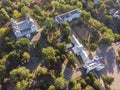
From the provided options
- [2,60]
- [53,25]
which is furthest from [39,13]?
[2,60]

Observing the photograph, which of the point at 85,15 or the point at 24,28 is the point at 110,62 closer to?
the point at 85,15

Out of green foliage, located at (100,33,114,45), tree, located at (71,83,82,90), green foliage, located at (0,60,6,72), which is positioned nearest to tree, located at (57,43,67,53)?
tree, located at (71,83,82,90)

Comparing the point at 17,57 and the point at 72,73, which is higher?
the point at 17,57

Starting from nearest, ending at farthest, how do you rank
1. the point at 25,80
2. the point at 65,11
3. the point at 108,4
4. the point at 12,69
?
the point at 25,80 < the point at 12,69 < the point at 65,11 < the point at 108,4

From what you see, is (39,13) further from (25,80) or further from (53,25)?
(25,80)

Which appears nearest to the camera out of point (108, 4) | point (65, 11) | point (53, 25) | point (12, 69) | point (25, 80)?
point (25, 80)

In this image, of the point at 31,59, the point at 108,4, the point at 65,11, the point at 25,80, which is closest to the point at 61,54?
the point at 31,59

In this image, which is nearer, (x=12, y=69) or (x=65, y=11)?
(x=12, y=69)
